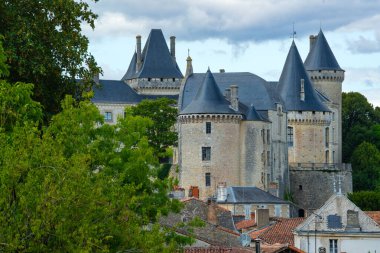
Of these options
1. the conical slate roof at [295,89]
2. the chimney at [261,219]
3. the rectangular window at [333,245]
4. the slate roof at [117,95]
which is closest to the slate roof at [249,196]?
the conical slate roof at [295,89]

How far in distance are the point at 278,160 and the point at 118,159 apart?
169ft

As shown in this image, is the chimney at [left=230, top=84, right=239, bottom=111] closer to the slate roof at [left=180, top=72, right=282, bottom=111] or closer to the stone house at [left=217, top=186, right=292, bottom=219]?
the slate roof at [left=180, top=72, right=282, bottom=111]

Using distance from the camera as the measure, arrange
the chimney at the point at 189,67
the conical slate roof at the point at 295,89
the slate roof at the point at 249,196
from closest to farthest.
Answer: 1. the slate roof at the point at 249,196
2. the chimney at the point at 189,67
3. the conical slate roof at the point at 295,89

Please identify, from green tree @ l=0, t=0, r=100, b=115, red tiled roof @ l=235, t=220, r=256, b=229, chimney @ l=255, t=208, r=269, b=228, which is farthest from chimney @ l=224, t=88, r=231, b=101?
green tree @ l=0, t=0, r=100, b=115

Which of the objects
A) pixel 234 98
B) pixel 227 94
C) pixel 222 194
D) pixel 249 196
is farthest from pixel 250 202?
pixel 227 94

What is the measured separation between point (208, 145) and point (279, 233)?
980 inches

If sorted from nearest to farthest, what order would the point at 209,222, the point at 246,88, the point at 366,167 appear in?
the point at 209,222 → the point at 246,88 → the point at 366,167

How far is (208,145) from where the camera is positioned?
2854 inches

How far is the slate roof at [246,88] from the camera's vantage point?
77562 mm

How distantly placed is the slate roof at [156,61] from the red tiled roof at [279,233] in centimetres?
4603

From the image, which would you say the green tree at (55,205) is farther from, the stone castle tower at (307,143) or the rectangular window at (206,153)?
the stone castle tower at (307,143)

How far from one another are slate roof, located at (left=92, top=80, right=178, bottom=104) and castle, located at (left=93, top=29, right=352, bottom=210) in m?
0.07

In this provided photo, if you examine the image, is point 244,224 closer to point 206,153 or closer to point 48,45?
point 206,153

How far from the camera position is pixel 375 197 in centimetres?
7412
